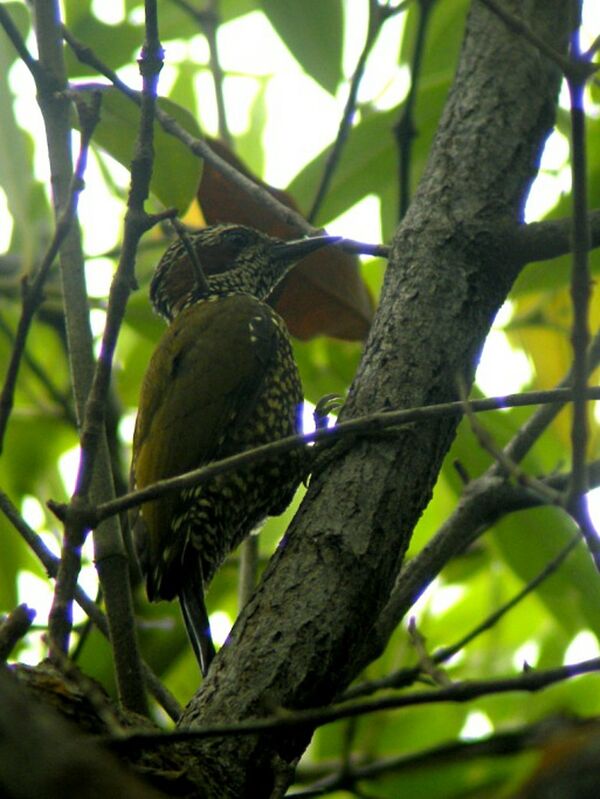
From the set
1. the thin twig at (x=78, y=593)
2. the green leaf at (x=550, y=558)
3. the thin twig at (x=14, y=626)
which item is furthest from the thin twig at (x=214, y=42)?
the thin twig at (x=14, y=626)

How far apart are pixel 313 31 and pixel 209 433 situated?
1121 mm

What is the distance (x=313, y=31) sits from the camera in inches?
135

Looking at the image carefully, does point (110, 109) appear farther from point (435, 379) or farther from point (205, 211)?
point (435, 379)

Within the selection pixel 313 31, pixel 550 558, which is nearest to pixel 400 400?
pixel 550 558

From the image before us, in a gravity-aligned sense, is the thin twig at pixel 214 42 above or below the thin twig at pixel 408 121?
above

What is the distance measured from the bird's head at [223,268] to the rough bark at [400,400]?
125 centimetres

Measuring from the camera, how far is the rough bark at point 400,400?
206 centimetres

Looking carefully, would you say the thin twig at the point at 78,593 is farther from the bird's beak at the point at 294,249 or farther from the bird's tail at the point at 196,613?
the bird's beak at the point at 294,249

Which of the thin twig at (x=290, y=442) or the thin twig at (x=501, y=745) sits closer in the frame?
the thin twig at (x=501, y=745)

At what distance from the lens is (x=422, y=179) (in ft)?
8.65

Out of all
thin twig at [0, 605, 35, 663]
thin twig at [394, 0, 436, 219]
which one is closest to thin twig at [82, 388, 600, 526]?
thin twig at [0, 605, 35, 663]

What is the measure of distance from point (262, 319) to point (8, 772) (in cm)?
265

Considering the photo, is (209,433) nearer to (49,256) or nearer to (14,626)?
(49,256)

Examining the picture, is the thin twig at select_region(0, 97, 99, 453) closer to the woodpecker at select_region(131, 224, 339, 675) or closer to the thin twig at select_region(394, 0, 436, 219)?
the woodpecker at select_region(131, 224, 339, 675)
